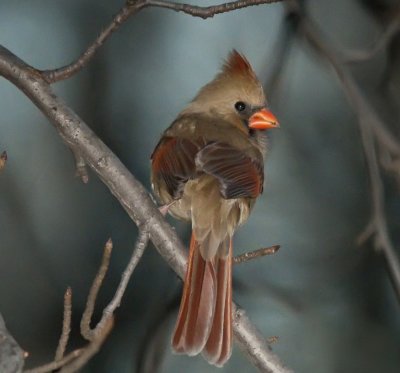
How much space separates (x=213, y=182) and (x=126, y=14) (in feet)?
1.54

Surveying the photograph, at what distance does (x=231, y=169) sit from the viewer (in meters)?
2.11

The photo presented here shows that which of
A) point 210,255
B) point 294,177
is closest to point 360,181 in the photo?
point 294,177

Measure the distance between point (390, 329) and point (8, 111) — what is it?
1825 millimetres

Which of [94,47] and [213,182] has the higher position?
Result: [94,47]

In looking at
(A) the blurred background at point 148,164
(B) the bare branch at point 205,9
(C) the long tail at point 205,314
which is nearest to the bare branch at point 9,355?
(C) the long tail at point 205,314

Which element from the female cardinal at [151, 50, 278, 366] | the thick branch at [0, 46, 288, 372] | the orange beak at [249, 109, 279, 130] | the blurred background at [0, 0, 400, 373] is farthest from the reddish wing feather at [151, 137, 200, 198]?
the blurred background at [0, 0, 400, 373]

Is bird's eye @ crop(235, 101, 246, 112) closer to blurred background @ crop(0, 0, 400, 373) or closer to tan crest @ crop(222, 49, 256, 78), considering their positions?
tan crest @ crop(222, 49, 256, 78)

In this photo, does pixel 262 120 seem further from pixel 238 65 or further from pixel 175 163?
pixel 175 163

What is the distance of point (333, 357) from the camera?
12.6 ft

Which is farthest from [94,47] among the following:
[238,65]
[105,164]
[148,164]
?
[148,164]

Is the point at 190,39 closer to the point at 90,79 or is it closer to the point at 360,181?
the point at 90,79

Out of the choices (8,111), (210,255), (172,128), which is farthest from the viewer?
(8,111)

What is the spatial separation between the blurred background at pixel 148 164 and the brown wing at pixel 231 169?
116 centimetres

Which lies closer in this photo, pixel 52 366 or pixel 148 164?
pixel 52 366
